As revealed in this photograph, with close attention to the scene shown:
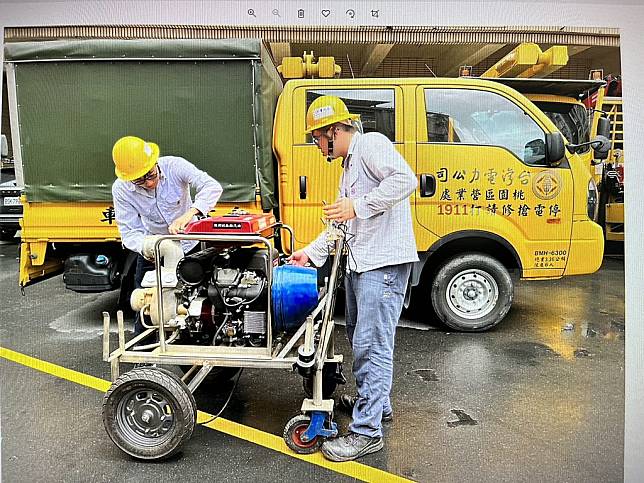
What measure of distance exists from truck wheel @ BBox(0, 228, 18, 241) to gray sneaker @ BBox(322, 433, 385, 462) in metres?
2.00

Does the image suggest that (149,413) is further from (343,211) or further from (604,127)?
(604,127)

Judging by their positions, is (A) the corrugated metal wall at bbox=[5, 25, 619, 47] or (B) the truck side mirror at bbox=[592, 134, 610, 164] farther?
(B) the truck side mirror at bbox=[592, 134, 610, 164]

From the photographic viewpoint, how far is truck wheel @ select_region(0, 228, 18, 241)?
287 cm

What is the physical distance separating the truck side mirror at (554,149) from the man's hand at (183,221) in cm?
215

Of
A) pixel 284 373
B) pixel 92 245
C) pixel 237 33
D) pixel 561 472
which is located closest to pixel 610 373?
pixel 561 472

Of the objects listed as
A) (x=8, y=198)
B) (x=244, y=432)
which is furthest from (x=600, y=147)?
(x=8, y=198)

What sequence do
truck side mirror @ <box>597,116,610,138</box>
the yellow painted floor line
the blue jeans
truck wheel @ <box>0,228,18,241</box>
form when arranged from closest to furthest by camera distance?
1. the yellow painted floor line
2. the blue jeans
3. truck side mirror @ <box>597,116,610,138</box>
4. truck wheel @ <box>0,228,18,241</box>

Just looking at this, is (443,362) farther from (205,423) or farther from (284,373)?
(205,423)

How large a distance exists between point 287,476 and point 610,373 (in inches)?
52.2

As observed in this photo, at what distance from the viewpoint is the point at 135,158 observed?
2529 millimetres

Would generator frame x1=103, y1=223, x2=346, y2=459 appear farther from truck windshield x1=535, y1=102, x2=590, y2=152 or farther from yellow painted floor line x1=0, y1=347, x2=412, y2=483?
truck windshield x1=535, y1=102, x2=590, y2=152

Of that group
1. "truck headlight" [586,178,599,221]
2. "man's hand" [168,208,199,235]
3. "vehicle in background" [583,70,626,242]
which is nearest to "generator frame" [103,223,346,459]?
"man's hand" [168,208,199,235]

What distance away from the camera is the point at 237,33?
73.3 inches

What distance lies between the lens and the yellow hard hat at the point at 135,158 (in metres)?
2.46
